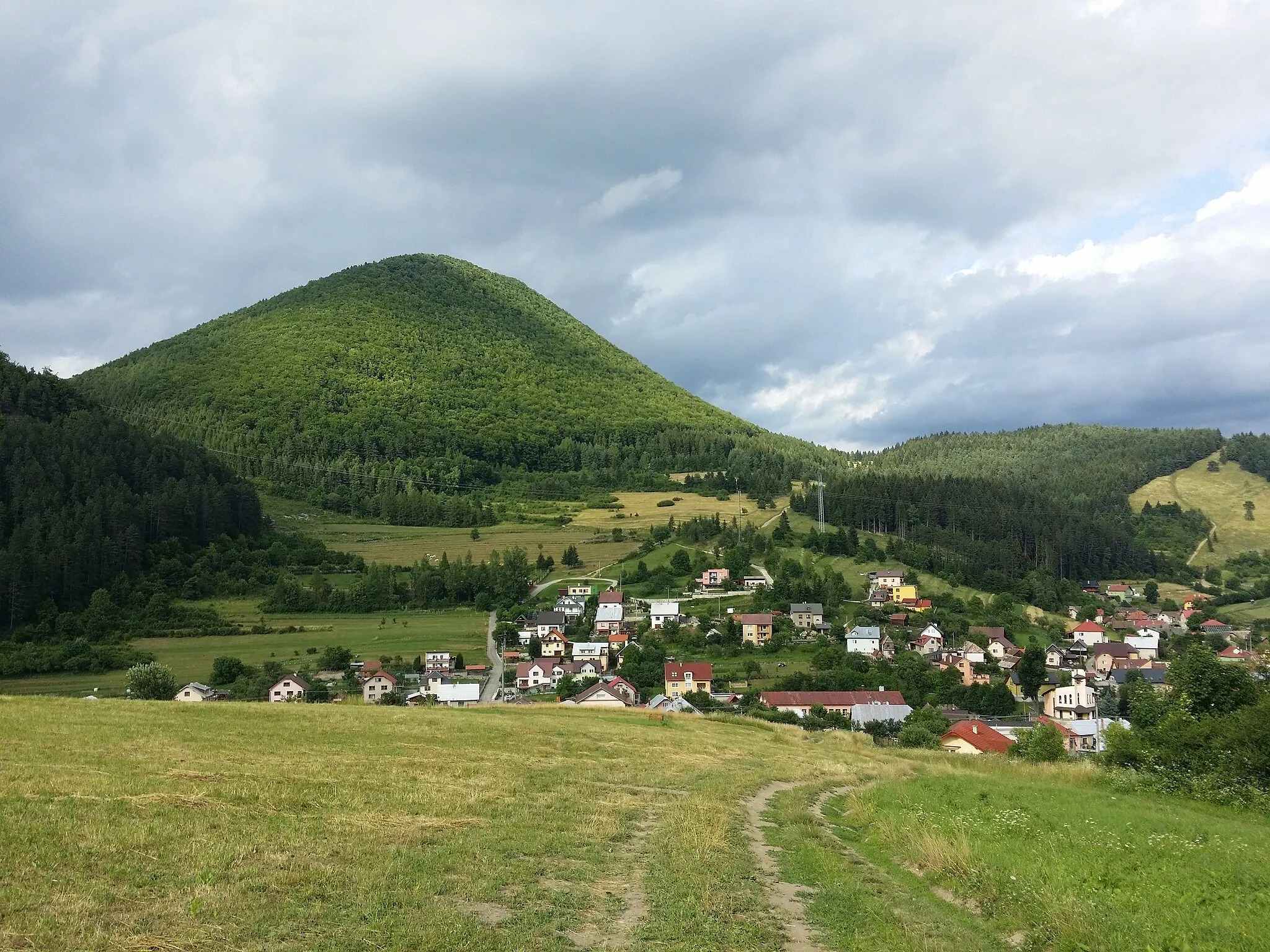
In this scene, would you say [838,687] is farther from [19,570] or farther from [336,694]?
[19,570]

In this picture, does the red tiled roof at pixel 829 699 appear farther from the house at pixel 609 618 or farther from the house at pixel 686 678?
the house at pixel 609 618

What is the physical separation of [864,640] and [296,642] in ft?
192

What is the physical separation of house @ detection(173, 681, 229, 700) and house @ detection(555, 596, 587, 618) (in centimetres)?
4063

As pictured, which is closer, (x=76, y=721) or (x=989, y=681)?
(x=76, y=721)

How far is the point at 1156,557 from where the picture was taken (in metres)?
161

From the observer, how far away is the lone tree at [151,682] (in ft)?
164

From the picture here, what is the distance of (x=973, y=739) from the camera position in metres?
51.5

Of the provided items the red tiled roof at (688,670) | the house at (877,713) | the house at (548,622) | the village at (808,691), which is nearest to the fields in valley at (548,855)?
the village at (808,691)

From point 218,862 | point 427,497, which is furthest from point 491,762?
point 427,497

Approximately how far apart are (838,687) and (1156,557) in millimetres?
123218

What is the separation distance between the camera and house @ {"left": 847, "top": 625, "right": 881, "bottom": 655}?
82938 mm

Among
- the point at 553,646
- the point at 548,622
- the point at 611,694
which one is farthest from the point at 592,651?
the point at 611,694

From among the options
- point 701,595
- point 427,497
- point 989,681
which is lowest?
point 989,681

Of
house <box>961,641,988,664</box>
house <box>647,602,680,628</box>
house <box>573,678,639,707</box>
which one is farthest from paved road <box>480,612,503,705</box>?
house <box>961,641,988,664</box>
